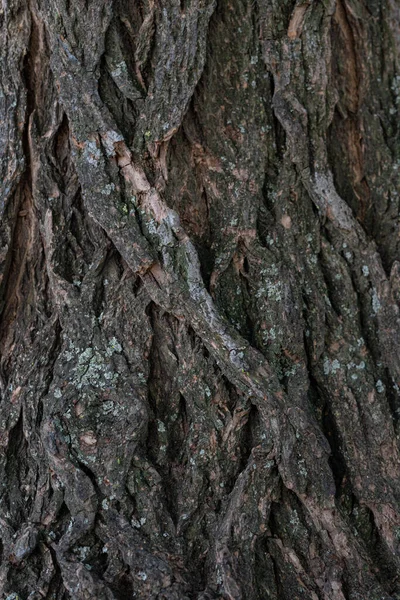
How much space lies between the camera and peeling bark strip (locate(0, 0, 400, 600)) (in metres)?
1.76

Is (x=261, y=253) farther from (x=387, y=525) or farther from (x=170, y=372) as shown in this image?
(x=387, y=525)

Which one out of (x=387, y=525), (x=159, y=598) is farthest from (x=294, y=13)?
(x=159, y=598)

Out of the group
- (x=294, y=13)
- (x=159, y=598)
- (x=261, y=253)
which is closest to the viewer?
(x=159, y=598)

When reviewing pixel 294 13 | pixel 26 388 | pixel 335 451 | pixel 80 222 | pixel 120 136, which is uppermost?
pixel 294 13

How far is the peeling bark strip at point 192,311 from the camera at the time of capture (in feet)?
5.77

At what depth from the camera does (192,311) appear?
1.83 m

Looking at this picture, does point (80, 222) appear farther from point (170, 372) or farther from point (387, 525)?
point (387, 525)

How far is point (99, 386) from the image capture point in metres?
1.83

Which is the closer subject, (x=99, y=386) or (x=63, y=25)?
(x=99, y=386)

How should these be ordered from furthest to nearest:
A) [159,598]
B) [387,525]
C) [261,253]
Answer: [261,253]
[387,525]
[159,598]

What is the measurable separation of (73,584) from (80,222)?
102 centimetres

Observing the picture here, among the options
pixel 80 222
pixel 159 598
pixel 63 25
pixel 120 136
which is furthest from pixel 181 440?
pixel 63 25

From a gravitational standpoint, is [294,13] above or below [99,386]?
above

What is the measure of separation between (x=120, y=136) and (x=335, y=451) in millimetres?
1103
